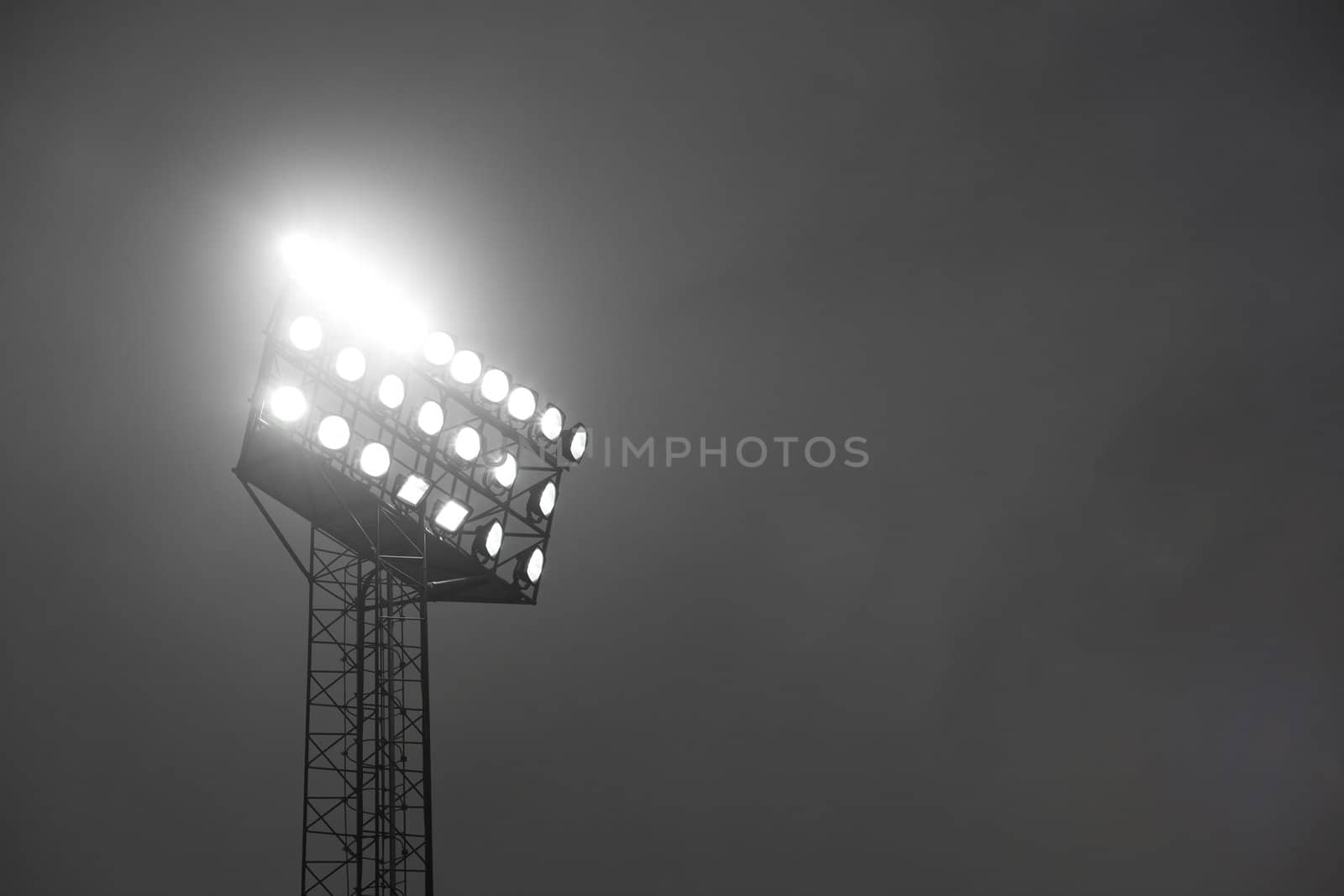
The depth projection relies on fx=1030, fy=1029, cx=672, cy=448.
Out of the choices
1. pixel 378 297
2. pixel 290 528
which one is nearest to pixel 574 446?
pixel 378 297

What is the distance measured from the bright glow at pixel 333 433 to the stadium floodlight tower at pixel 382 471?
0.02 meters

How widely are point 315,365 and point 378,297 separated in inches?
53.8

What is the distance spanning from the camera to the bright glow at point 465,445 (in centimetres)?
1399

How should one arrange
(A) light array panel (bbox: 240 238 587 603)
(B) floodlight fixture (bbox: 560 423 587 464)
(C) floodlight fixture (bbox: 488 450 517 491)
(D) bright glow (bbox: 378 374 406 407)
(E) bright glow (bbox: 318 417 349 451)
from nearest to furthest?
1. (E) bright glow (bbox: 318 417 349 451)
2. (A) light array panel (bbox: 240 238 587 603)
3. (D) bright glow (bbox: 378 374 406 407)
4. (C) floodlight fixture (bbox: 488 450 517 491)
5. (B) floodlight fixture (bbox: 560 423 587 464)

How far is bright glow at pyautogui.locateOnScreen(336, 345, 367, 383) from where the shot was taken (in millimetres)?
13172

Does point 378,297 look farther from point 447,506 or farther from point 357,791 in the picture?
point 357,791

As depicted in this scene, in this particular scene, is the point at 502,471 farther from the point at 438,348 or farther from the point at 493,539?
the point at 438,348

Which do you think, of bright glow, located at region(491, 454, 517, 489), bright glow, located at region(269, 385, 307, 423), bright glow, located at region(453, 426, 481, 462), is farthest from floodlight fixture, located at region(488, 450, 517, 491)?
bright glow, located at region(269, 385, 307, 423)

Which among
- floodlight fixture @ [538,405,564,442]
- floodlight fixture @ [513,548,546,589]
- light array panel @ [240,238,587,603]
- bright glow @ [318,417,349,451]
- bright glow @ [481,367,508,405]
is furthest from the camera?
floodlight fixture @ [538,405,564,442]

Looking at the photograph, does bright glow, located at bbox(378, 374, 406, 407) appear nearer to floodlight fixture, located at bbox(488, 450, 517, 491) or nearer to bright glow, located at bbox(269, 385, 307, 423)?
bright glow, located at bbox(269, 385, 307, 423)

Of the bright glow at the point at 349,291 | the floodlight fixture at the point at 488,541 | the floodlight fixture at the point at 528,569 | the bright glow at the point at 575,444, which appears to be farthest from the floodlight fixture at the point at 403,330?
the floodlight fixture at the point at 528,569

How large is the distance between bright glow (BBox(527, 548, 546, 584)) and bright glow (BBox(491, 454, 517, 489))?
1024 millimetres

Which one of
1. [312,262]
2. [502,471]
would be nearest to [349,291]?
[312,262]

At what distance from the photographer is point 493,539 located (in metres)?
13.9
